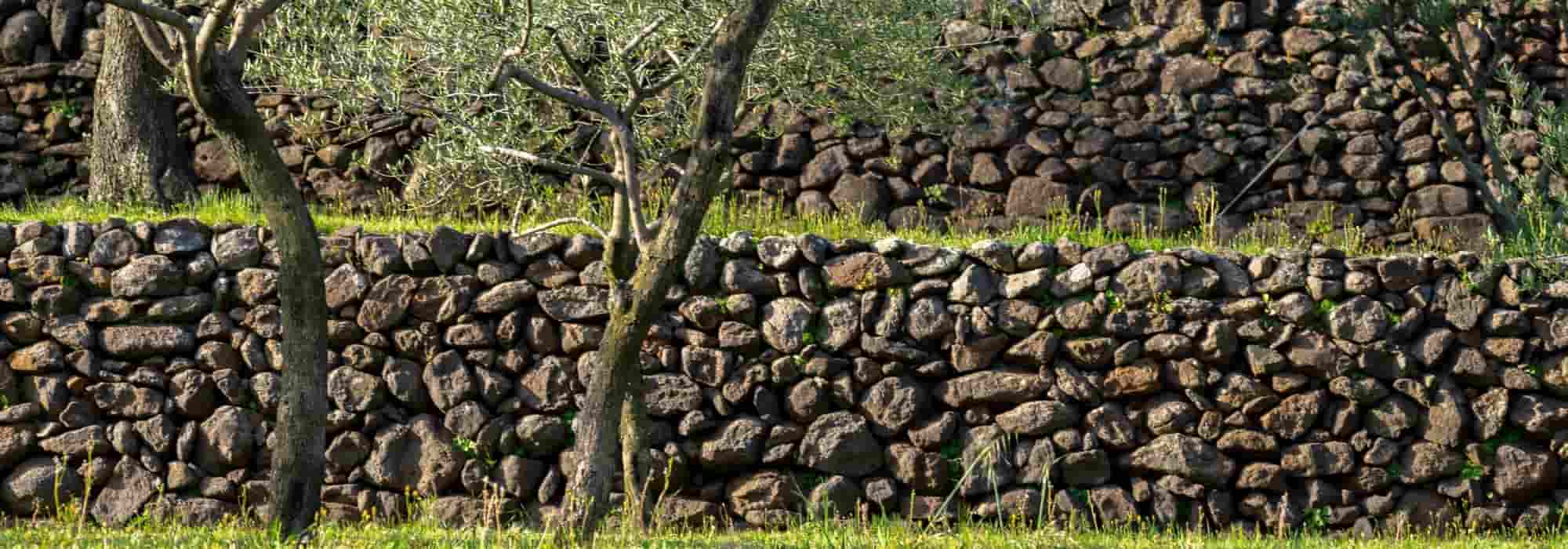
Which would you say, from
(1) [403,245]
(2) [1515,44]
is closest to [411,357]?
(1) [403,245]

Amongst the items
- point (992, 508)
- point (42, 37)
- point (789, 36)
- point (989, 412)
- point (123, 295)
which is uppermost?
point (42, 37)

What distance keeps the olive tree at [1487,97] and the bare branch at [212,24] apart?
7031mm

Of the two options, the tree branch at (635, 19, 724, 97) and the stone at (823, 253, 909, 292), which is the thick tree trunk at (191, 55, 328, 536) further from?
the stone at (823, 253, 909, 292)

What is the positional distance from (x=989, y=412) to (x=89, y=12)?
9308mm

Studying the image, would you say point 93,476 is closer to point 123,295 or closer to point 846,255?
point 123,295

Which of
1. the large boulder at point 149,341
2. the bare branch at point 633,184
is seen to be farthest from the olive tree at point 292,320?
the large boulder at point 149,341

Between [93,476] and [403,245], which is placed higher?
[403,245]

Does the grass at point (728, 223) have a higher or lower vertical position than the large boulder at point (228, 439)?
higher

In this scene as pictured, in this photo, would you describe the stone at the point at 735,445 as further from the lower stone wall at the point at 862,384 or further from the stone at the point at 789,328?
the stone at the point at 789,328

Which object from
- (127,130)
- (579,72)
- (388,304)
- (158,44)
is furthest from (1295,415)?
(127,130)

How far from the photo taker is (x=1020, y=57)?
40.3 ft

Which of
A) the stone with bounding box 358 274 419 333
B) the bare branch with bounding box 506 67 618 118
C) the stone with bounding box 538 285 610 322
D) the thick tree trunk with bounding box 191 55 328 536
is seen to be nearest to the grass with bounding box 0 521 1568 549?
the thick tree trunk with bounding box 191 55 328 536

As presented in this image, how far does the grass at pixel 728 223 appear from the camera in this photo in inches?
385

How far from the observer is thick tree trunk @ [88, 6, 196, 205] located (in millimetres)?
11391
